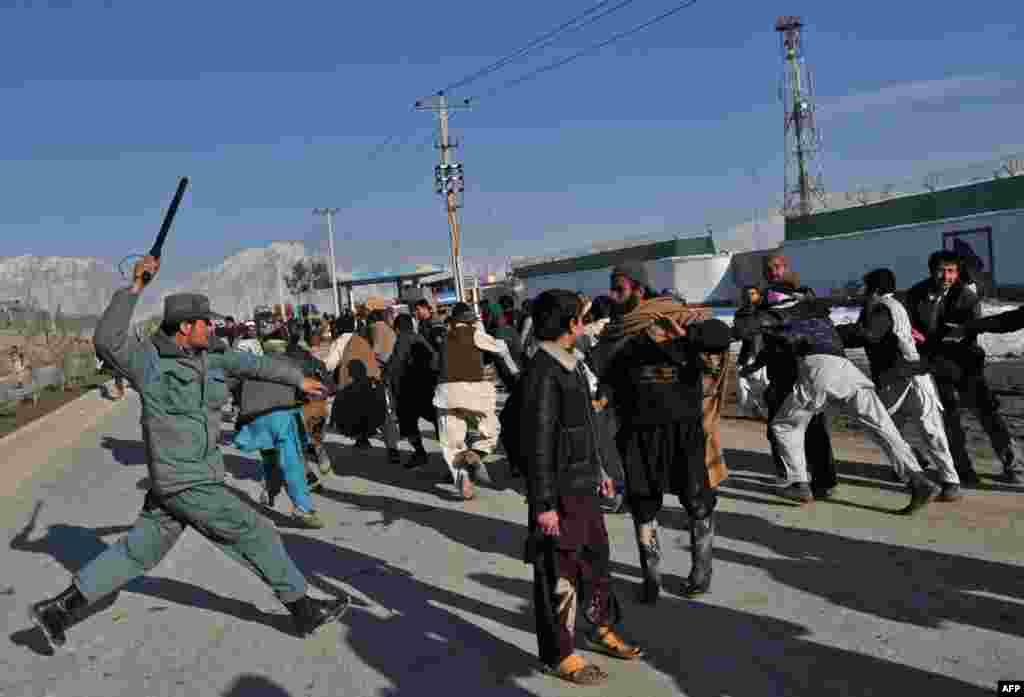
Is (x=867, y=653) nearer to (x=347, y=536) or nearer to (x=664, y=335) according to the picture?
(x=664, y=335)

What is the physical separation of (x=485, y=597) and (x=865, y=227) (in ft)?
112

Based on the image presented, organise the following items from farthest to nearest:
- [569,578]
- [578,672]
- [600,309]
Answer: [600,309]
[569,578]
[578,672]

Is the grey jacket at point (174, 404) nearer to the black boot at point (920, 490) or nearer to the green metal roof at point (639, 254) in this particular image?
the black boot at point (920, 490)

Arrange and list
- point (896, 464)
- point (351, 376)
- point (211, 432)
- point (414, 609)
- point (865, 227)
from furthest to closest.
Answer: point (865, 227)
point (351, 376)
point (896, 464)
point (414, 609)
point (211, 432)

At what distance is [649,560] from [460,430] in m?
3.88

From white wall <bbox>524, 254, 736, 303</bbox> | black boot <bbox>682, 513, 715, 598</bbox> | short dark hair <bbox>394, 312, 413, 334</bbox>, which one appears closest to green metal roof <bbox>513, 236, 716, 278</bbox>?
white wall <bbox>524, 254, 736, 303</bbox>

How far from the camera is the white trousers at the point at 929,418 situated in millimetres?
7332

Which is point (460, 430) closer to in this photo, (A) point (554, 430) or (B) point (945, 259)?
(B) point (945, 259)

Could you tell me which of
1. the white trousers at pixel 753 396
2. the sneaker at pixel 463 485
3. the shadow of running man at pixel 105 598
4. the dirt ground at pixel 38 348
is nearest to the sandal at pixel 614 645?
the shadow of running man at pixel 105 598

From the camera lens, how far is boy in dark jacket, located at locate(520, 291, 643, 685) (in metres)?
4.64

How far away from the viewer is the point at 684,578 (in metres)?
6.07

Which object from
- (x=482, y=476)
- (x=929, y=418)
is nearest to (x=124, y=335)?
(x=482, y=476)

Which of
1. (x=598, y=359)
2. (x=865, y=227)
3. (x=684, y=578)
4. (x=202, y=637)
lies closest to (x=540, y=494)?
(x=598, y=359)

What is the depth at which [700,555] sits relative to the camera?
5.64 m
